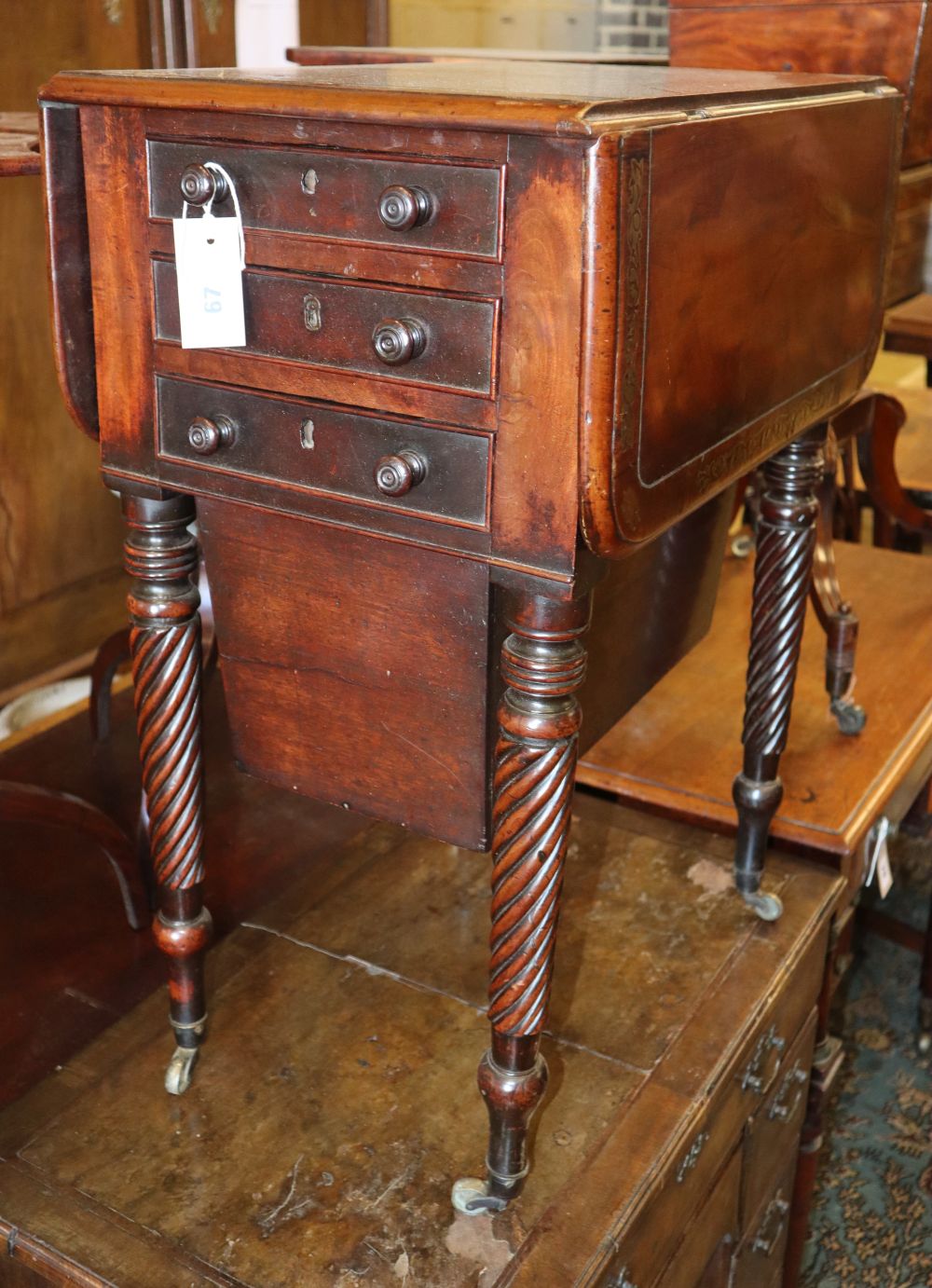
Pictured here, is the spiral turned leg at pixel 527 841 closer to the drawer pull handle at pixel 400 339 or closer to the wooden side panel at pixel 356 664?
the wooden side panel at pixel 356 664

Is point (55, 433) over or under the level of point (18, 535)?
over

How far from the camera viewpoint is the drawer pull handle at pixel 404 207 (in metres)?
0.95

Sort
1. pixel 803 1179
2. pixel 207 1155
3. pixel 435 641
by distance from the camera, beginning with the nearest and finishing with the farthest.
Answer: pixel 435 641
pixel 207 1155
pixel 803 1179

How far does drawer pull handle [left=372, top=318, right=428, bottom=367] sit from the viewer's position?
3.27 ft

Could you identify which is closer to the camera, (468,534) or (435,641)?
(468,534)

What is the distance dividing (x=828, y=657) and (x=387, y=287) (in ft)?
4.43

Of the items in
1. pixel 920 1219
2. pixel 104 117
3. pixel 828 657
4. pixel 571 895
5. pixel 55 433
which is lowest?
pixel 920 1219

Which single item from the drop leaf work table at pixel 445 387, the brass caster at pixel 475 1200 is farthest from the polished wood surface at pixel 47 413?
the brass caster at pixel 475 1200

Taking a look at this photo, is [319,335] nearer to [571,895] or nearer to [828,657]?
[571,895]

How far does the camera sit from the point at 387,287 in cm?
101

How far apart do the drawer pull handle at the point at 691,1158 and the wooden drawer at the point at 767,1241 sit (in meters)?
0.35

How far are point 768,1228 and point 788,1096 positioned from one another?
0.62 feet

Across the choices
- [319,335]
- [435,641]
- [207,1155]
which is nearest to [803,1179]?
[207,1155]

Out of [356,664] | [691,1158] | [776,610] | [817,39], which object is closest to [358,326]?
[356,664]
